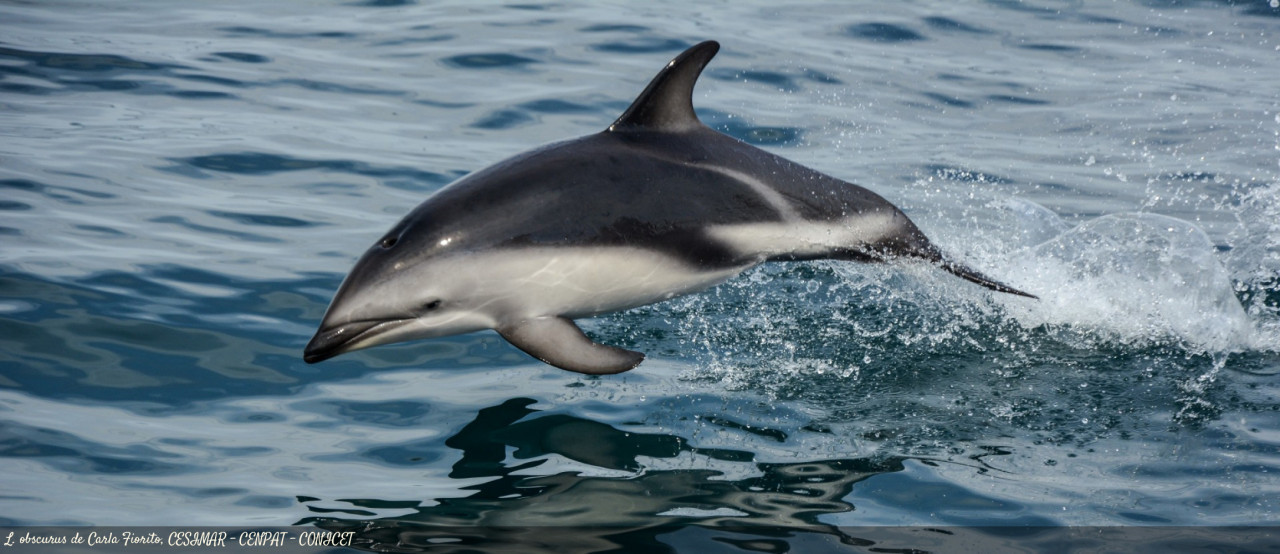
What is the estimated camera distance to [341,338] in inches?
214

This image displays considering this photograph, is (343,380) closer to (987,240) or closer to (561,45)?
(987,240)

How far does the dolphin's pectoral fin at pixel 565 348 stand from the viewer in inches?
224

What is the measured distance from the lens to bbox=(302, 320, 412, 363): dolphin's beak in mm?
5426

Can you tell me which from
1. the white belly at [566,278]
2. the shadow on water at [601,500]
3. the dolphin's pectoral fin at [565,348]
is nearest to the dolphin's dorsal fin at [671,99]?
the white belly at [566,278]

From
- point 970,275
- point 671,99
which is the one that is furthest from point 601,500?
point 970,275

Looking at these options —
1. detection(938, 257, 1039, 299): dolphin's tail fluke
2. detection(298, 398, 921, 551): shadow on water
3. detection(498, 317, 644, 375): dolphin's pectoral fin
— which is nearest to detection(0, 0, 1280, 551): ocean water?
detection(298, 398, 921, 551): shadow on water

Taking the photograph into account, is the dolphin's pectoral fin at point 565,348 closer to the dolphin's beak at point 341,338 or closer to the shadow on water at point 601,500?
the shadow on water at point 601,500

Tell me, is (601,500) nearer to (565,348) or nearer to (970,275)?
(565,348)

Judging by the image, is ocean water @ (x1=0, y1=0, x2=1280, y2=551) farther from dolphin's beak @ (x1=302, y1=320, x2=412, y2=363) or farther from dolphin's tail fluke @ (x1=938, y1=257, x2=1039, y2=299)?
dolphin's beak @ (x1=302, y1=320, x2=412, y2=363)

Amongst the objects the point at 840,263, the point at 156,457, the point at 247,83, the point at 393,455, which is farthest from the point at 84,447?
the point at 247,83

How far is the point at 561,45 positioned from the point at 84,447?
9255 mm

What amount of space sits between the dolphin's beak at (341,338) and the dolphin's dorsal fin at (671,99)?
1507mm

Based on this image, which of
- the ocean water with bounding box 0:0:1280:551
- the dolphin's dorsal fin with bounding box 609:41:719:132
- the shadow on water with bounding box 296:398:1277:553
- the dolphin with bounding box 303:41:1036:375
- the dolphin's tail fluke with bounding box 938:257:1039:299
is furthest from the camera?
the dolphin's tail fluke with bounding box 938:257:1039:299

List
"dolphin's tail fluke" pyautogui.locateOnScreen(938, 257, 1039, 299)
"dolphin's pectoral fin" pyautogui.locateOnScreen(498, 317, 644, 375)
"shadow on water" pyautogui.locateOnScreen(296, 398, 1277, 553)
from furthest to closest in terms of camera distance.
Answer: "dolphin's tail fluke" pyautogui.locateOnScreen(938, 257, 1039, 299) < "dolphin's pectoral fin" pyautogui.locateOnScreen(498, 317, 644, 375) < "shadow on water" pyautogui.locateOnScreen(296, 398, 1277, 553)
